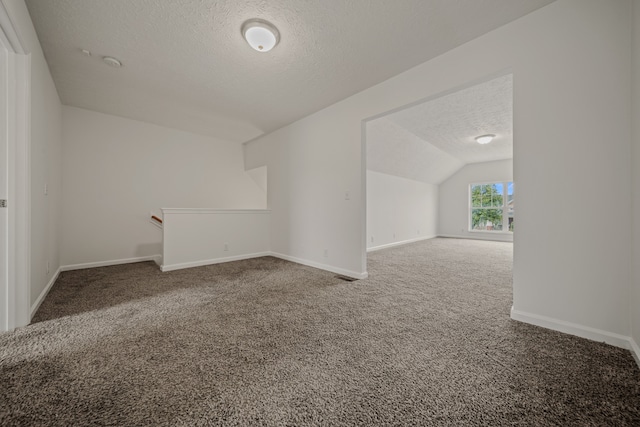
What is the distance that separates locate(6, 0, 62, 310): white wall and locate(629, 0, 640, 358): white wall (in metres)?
3.92

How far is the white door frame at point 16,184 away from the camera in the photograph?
1.77 metres

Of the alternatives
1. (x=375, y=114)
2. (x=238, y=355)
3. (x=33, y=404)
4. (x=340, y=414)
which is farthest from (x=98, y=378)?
(x=375, y=114)

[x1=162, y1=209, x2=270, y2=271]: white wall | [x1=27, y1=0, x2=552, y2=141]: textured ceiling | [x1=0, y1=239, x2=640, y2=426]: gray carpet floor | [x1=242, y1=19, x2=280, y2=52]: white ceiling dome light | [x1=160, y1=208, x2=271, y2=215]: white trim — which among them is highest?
[x1=27, y1=0, x2=552, y2=141]: textured ceiling

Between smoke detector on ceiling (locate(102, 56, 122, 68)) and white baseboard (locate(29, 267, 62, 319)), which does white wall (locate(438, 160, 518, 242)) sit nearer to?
smoke detector on ceiling (locate(102, 56, 122, 68))

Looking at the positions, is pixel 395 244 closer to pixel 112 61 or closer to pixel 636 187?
pixel 636 187

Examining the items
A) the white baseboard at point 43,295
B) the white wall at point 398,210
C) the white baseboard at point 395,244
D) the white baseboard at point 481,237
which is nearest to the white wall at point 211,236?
the white baseboard at point 43,295

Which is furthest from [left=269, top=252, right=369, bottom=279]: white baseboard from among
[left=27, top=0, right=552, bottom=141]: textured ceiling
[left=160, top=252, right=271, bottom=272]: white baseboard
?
[left=27, top=0, right=552, bottom=141]: textured ceiling

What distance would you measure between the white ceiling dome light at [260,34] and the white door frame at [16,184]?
5.22 ft

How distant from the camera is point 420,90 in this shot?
2572 millimetres

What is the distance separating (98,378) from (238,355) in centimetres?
70

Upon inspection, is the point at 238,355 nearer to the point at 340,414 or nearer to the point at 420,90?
the point at 340,414

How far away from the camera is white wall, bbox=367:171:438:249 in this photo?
584 cm

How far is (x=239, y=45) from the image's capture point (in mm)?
2277

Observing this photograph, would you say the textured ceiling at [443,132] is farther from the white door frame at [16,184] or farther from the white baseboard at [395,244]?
the white door frame at [16,184]
